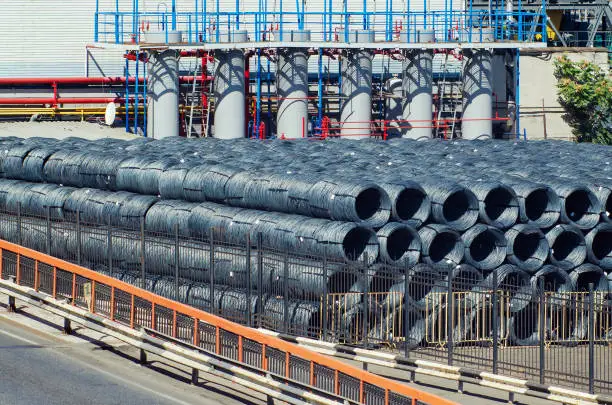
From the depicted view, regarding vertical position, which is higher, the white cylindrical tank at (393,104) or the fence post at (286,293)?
the white cylindrical tank at (393,104)

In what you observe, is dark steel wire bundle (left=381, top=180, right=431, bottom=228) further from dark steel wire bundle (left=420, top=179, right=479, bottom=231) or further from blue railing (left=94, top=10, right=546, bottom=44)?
blue railing (left=94, top=10, right=546, bottom=44)

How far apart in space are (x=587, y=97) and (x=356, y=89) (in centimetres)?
1145

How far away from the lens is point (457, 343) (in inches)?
762

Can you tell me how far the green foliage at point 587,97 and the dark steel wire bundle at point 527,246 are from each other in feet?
103

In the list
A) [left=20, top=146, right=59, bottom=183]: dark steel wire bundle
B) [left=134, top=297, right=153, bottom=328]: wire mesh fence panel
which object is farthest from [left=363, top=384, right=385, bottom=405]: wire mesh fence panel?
[left=20, top=146, right=59, bottom=183]: dark steel wire bundle

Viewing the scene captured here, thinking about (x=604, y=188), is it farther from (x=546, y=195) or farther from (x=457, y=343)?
(x=457, y=343)

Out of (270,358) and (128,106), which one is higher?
(128,106)

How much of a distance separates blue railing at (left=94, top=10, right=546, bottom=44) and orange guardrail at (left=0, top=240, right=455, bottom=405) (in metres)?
28.6

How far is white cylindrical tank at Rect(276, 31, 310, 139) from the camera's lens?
162ft

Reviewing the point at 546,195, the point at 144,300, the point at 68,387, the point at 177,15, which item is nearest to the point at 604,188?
the point at 546,195

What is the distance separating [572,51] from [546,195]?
3324 centimetres

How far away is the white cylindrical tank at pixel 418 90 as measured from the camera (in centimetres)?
5072

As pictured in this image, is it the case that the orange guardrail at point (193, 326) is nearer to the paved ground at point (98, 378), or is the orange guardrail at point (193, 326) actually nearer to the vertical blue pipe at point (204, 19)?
the paved ground at point (98, 378)

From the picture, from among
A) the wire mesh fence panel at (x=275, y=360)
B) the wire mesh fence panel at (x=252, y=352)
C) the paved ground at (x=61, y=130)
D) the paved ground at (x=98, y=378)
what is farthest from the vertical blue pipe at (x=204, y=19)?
the wire mesh fence panel at (x=275, y=360)
